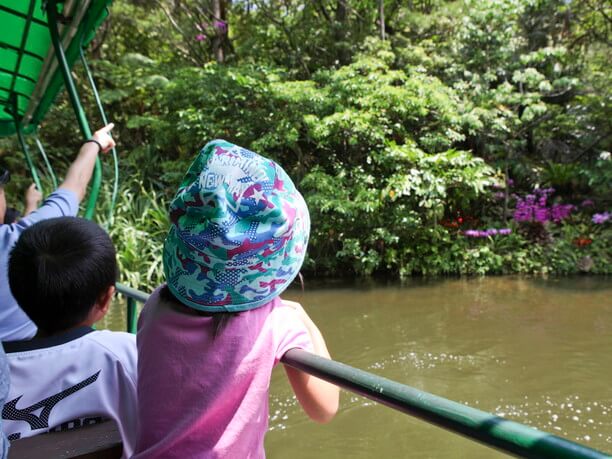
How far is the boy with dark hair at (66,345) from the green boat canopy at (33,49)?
0.84 meters

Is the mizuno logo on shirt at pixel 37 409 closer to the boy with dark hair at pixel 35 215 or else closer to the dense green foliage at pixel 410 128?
the boy with dark hair at pixel 35 215

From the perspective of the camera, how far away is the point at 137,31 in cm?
1157

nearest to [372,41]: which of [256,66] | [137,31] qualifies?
[256,66]

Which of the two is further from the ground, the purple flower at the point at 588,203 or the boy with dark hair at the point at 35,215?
the purple flower at the point at 588,203

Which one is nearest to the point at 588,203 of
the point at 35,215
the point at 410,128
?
the point at 410,128

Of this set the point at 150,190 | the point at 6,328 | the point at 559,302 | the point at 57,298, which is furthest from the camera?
the point at 150,190

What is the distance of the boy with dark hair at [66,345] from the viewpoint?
100 cm

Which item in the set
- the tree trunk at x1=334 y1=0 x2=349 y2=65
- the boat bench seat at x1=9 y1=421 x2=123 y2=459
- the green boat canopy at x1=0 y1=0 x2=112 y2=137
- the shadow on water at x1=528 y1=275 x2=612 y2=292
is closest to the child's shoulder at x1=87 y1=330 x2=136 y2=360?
the boat bench seat at x1=9 y1=421 x2=123 y2=459

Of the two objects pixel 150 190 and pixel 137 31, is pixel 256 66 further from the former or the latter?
pixel 137 31

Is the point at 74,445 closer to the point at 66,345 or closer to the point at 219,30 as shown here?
the point at 66,345

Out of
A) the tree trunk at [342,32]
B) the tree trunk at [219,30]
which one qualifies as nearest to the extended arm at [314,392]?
the tree trunk at [342,32]

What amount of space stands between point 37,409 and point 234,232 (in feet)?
2.02

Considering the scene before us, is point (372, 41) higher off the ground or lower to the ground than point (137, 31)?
lower

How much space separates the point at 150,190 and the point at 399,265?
15.1ft
